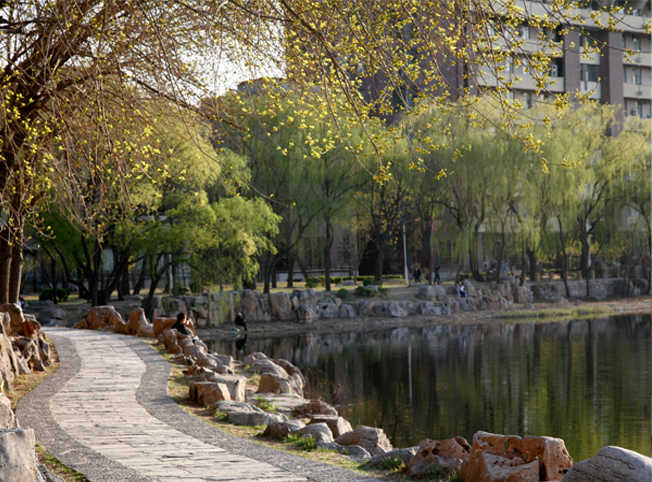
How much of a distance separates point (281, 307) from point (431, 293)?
9.02 metres

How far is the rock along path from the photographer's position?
20.5 feet

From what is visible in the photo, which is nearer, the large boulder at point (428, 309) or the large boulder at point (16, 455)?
the large boulder at point (16, 455)

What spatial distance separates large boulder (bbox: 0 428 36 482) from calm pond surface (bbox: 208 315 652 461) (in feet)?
29.2

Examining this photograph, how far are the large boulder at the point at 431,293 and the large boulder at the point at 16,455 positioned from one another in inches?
1342

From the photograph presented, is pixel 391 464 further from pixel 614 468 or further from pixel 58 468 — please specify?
pixel 58 468

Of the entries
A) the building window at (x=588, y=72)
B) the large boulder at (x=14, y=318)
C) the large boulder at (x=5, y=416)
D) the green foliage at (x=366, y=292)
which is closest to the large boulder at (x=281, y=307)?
the green foliage at (x=366, y=292)

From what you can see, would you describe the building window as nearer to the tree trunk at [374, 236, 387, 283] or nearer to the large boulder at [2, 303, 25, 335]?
the tree trunk at [374, 236, 387, 283]

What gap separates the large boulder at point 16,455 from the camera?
4348mm

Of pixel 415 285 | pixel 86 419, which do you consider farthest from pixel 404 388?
pixel 415 285

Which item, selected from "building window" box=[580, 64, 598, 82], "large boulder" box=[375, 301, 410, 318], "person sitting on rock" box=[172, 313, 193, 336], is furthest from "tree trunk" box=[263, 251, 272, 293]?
"building window" box=[580, 64, 598, 82]

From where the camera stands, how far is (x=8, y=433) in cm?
443

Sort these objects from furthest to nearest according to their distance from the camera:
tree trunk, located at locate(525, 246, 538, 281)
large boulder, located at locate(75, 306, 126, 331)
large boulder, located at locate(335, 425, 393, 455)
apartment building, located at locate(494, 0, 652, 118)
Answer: apartment building, located at locate(494, 0, 652, 118) < tree trunk, located at locate(525, 246, 538, 281) < large boulder, located at locate(75, 306, 126, 331) < large boulder, located at locate(335, 425, 393, 455)

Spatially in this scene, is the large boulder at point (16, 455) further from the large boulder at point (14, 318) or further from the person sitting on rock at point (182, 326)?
the person sitting on rock at point (182, 326)

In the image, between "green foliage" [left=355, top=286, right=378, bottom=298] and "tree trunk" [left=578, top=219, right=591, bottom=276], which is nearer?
"green foliage" [left=355, top=286, right=378, bottom=298]
